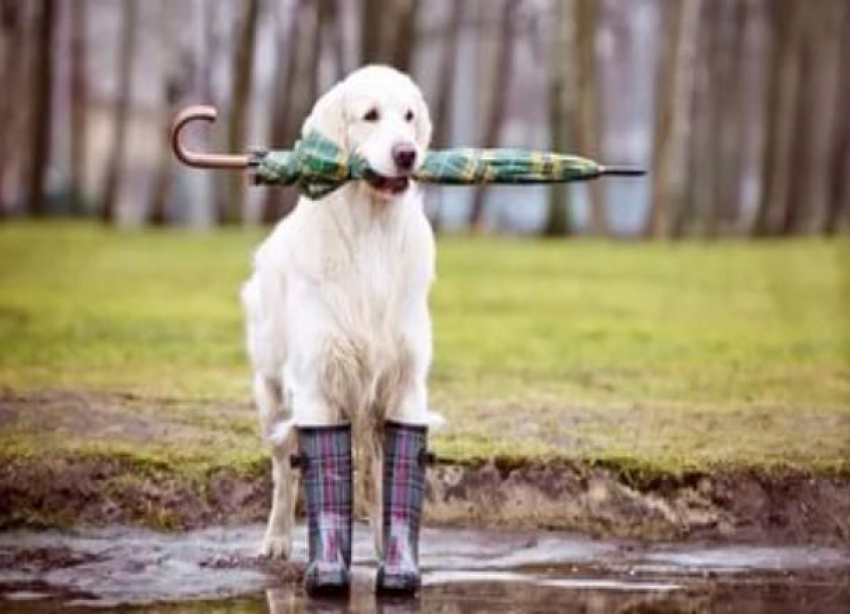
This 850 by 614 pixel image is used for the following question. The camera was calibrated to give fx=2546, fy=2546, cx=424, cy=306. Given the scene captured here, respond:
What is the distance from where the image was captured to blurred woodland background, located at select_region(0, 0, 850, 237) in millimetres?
39625

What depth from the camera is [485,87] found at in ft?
189

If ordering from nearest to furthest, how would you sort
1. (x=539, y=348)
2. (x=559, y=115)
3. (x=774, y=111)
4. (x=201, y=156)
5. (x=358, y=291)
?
1. (x=358, y=291)
2. (x=201, y=156)
3. (x=539, y=348)
4. (x=559, y=115)
5. (x=774, y=111)

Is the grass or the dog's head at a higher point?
the dog's head

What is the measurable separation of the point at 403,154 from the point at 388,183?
0.57ft

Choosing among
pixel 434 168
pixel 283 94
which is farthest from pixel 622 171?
pixel 283 94

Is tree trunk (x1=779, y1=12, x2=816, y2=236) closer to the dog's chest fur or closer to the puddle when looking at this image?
the puddle

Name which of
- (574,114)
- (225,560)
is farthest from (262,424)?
(574,114)

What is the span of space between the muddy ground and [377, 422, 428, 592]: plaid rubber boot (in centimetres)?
186

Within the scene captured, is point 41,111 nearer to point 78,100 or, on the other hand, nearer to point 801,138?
point 78,100

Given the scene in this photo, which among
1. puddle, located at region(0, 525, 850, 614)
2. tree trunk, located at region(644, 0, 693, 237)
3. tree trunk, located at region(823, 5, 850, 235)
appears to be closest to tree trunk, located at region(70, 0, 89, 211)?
tree trunk, located at region(644, 0, 693, 237)

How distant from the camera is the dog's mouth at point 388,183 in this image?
9.25 m

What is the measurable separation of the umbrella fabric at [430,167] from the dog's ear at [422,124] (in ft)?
0.36

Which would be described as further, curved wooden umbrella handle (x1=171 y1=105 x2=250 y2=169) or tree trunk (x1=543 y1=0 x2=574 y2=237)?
tree trunk (x1=543 y1=0 x2=574 y2=237)

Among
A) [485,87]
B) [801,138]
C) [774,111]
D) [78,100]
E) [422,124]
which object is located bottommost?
[422,124]
